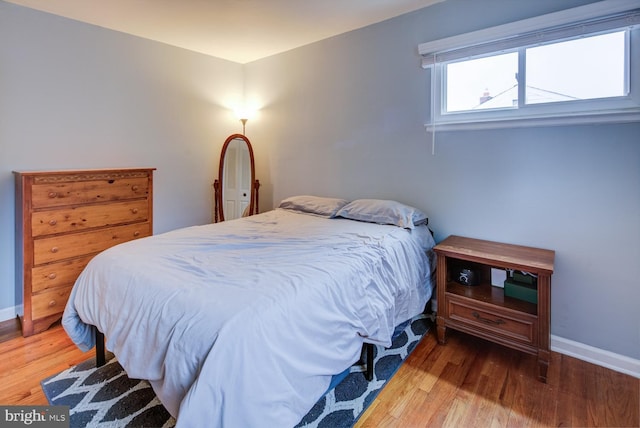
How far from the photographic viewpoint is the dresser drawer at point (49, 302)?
2.42m

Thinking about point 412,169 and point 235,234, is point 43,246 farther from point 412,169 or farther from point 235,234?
point 412,169

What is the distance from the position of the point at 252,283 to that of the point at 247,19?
240cm

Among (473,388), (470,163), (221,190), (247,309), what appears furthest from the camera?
(221,190)

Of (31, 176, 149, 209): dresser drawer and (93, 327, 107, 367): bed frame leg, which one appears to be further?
(31, 176, 149, 209): dresser drawer

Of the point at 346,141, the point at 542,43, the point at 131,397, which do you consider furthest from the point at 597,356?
the point at 131,397

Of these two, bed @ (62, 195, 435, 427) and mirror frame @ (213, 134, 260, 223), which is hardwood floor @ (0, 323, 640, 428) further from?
mirror frame @ (213, 134, 260, 223)

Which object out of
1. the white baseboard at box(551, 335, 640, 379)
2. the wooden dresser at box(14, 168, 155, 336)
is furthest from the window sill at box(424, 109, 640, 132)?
the wooden dresser at box(14, 168, 155, 336)

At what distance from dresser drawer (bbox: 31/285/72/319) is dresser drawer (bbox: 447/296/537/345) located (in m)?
2.84

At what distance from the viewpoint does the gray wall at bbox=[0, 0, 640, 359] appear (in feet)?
6.75

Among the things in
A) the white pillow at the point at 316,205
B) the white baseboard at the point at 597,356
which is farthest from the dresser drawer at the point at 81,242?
the white baseboard at the point at 597,356

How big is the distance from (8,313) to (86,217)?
989mm

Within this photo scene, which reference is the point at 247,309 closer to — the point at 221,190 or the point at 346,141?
the point at 346,141

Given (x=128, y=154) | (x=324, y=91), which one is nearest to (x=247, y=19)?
(x=324, y=91)

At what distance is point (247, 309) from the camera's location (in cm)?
121
